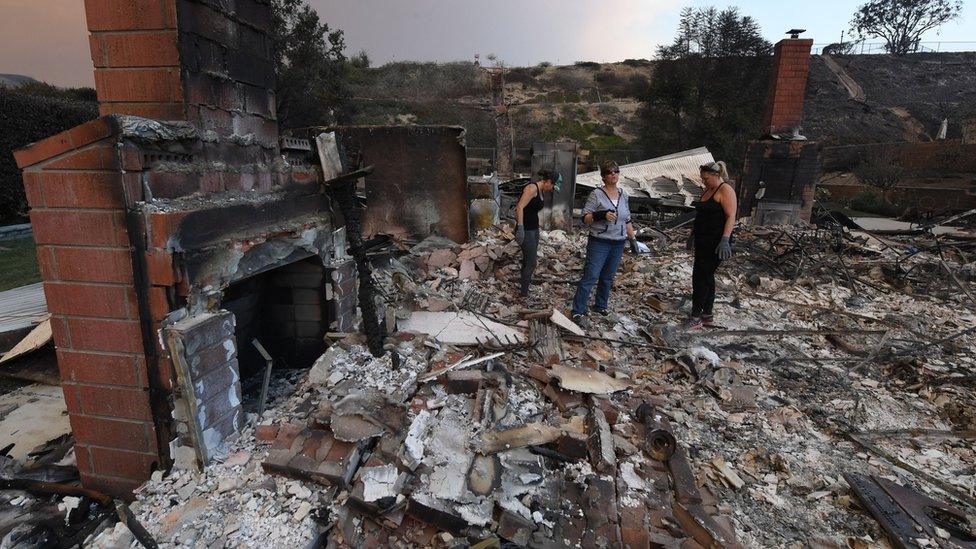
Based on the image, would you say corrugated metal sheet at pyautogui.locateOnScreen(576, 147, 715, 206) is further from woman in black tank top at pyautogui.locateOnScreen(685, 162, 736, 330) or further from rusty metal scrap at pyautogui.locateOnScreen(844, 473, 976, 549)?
rusty metal scrap at pyautogui.locateOnScreen(844, 473, 976, 549)

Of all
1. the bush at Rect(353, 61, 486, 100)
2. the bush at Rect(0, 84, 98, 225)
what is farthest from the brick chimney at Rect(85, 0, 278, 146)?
the bush at Rect(353, 61, 486, 100)

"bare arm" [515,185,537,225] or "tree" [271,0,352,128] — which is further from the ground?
"tree" [271,0,352,128]

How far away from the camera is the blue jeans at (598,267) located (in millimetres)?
4840

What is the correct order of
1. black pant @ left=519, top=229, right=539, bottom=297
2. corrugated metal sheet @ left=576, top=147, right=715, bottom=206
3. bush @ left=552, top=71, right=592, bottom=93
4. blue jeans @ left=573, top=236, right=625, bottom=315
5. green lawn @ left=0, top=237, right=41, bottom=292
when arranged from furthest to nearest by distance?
bush @ left=552, top=71, right=592, bottom=93
corrugated metal sheet @ left=576, top=147, right=715, bottom=206
green lawn @ left=0, top=237, right=41, bottom=292
black pant @ left=519, top=229, right=539, bottom=297
blue jeans @ left=573, top=236, right=625, bottom=315

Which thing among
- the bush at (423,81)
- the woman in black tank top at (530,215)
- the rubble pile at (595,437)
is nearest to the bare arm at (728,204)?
the rubble pile at (595,437)

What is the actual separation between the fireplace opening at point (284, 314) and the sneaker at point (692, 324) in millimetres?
3560

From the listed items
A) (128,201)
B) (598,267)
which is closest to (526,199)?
(598,267)

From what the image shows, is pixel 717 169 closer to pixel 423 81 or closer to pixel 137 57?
pixel 137 57

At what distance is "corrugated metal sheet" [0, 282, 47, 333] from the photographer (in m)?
4.52

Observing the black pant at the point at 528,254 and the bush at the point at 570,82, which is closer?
the black pant at the point at 528,254

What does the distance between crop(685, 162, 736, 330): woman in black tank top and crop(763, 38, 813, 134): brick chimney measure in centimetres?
678

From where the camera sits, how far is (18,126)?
12000 millimetres

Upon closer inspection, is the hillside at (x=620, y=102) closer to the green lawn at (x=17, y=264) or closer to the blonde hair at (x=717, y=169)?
the green lawn at (x=17, y=264)

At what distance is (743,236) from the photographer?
848 cm
